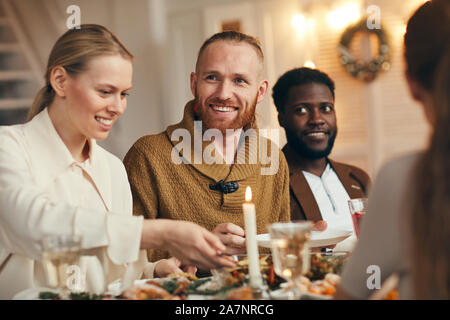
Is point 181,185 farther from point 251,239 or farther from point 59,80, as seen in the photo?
point 251,239

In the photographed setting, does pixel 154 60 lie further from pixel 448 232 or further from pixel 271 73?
pixel 448 232

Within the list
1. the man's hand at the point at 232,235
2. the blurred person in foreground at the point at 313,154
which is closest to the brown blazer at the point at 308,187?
the blurred person in foreground at the point at 313,154

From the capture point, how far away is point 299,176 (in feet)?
5.82

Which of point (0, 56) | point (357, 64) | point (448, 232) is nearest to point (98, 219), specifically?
point (448, 232)

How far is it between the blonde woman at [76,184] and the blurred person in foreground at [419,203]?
0.31 meters

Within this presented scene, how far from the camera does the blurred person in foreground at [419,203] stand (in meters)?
0.60

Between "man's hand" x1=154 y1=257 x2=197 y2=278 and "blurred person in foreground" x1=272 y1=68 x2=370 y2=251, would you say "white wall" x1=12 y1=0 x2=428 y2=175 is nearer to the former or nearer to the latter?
"blurred person in foreground" x1=272 y1=68 x2=370 y2=251

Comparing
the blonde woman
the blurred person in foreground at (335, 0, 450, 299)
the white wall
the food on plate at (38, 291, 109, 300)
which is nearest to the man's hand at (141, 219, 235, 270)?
the blonde woman

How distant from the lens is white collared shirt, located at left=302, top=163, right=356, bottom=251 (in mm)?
1702

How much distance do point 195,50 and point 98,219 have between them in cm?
344

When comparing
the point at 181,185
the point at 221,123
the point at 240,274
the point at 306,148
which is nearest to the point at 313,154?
the point at 306,148

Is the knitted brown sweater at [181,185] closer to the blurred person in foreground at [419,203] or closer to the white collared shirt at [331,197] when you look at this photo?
the white collared shirt at [331,197]

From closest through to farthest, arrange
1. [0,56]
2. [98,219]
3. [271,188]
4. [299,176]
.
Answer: [98,219] → [271,188] → [299,176] → [0,56]

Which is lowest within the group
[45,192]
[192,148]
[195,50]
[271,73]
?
[45,192]
